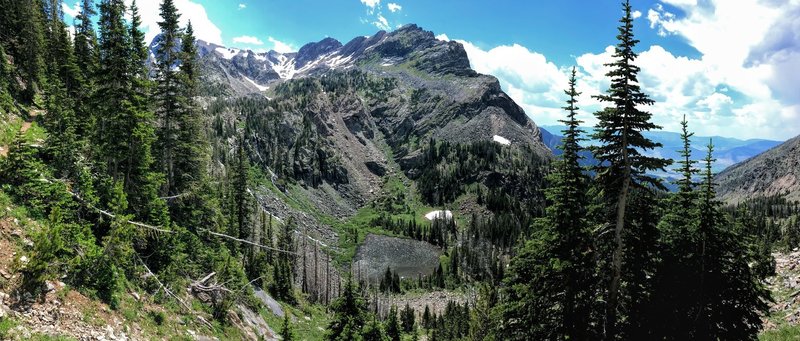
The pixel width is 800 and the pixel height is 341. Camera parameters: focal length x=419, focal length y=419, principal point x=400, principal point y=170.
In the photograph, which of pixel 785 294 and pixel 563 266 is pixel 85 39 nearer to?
pixel 563 266

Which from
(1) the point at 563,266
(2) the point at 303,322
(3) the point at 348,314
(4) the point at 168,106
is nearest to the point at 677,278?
(1) the point at 563,266

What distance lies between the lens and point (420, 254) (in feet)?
492

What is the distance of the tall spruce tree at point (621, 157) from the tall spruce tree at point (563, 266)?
109 centimetres

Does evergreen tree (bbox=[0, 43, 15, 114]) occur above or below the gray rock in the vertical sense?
above

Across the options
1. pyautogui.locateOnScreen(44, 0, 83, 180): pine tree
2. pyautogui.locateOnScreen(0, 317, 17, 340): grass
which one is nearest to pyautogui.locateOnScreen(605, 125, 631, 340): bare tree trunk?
pyautogui.locateOnScreen(0, 317, 17, 340): grass

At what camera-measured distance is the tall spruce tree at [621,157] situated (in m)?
17.6

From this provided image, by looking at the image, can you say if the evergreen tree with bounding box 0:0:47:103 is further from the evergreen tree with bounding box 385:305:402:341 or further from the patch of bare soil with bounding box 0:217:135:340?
the evergreen tree with bounding box 385:305:402:341

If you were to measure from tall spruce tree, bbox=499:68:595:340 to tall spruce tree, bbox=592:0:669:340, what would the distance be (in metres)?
1.09

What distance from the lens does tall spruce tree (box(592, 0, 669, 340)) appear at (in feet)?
57.7

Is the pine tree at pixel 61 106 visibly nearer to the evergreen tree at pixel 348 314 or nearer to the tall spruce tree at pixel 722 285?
the evergreen tree at pixel 348 314

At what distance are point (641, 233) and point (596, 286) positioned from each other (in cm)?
322

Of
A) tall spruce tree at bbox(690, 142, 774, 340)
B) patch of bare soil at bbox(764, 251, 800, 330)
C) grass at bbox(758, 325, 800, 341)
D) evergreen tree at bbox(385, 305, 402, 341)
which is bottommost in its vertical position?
evergreen tree at bbox(385, 305, 402, 341)

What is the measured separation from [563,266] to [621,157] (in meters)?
5.46

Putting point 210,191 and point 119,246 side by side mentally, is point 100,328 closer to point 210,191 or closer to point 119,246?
point 119,246
